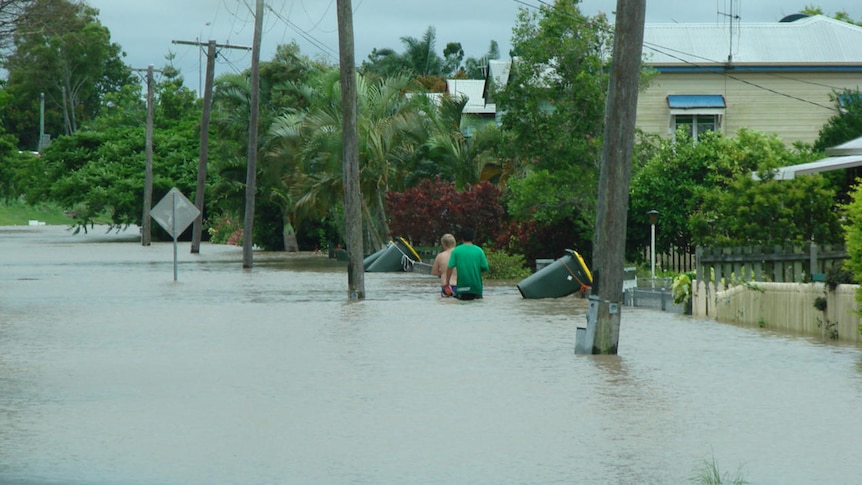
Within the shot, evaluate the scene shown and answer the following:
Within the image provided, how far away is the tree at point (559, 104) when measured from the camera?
1294 inches

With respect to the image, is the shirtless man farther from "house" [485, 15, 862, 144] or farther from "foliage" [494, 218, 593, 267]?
"house" [485, 15, 862, 144]

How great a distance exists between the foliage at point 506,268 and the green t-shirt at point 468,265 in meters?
8.99

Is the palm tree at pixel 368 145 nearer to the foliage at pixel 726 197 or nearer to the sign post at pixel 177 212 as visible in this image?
the sign post at pixel 177 212

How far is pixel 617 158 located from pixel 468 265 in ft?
33.9

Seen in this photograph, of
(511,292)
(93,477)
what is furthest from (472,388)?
(511,292)

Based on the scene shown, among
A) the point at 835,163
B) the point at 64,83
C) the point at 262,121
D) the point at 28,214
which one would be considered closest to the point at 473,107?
the point at 262,121

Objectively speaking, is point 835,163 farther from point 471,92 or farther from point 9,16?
point 471,92

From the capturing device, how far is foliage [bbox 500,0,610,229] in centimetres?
3288

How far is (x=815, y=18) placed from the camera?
4819cm

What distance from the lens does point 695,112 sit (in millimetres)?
43938

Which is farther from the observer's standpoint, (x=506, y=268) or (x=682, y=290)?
(x=506, y=268)

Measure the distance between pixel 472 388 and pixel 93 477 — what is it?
522cm

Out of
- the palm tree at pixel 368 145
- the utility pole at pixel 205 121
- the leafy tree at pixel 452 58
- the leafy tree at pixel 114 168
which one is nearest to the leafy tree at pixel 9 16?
the palm tree at pixel 368 145

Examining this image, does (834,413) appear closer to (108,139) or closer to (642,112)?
(642,112)
